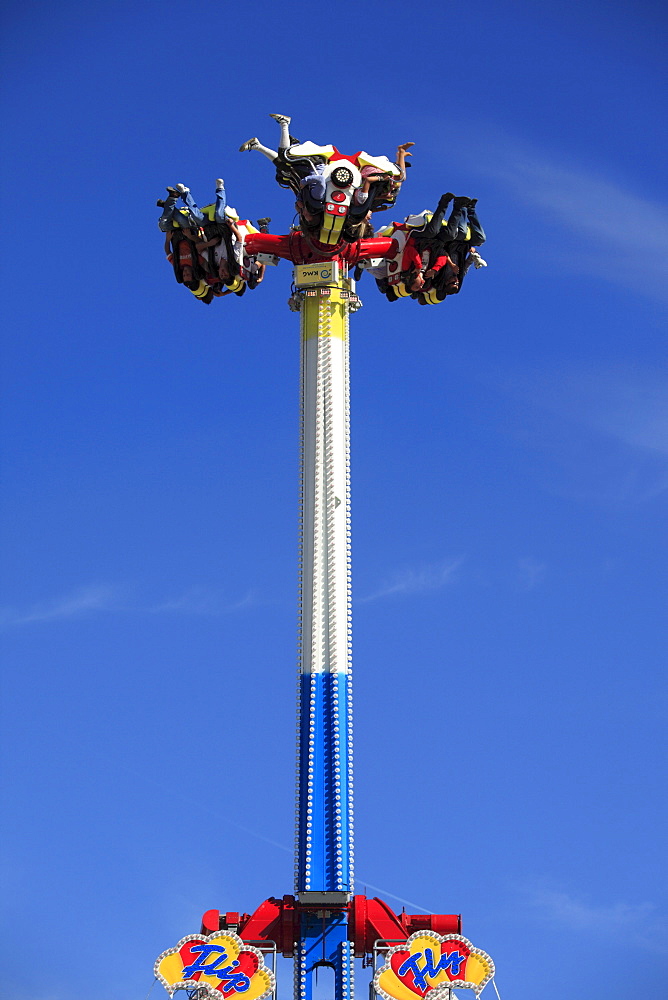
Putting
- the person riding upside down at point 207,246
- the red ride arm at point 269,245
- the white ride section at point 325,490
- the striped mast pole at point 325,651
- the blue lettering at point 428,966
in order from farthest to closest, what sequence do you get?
the red ride arm at point 269,245, the person riding upside down at point 207,246, the white ride section at point 325,490, the striped mast pole at point 325,651, the blue lettering at point 428,966

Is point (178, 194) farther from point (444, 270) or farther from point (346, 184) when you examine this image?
point (444, 270)

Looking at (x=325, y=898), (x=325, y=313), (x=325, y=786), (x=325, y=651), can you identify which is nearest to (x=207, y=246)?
(x=325, y=313)

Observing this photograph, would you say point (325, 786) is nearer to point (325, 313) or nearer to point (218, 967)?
point (218, 967)

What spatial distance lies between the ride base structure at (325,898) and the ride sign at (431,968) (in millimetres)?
34

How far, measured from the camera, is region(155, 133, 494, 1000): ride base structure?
56812 mm

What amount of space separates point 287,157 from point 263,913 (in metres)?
28.7

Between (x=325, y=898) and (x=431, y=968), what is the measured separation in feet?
14.3

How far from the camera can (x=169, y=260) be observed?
67.3 metres

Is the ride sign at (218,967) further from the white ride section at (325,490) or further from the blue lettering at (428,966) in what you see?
the white ride section at (325,490)

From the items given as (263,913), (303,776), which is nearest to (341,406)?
(303,776)

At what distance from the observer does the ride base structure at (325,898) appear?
56.8 meters

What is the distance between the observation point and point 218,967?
5700 cm

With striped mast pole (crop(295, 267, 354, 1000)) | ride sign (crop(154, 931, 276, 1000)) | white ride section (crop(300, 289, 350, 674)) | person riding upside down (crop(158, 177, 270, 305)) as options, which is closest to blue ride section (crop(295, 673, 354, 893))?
striped mast pole (crop(295, 267, 354, 1000))

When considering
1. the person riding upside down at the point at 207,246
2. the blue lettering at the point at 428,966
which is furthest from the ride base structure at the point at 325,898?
the person riding upside down at the point at 207,246
